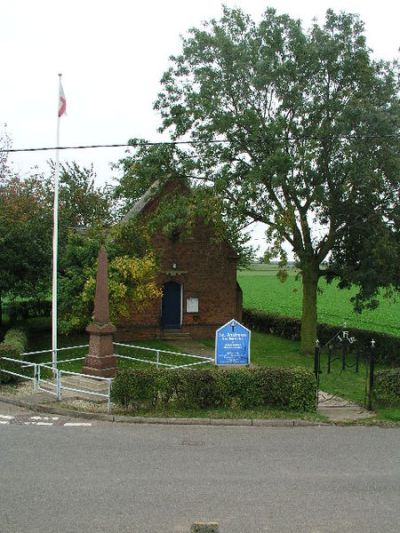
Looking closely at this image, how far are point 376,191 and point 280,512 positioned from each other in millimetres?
16308

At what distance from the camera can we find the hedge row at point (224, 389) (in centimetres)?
1244

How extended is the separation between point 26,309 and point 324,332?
16.9 m

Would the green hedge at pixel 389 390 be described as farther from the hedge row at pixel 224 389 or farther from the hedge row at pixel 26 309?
the hedge row at pixel 26 309

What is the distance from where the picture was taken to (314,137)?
20141 mm

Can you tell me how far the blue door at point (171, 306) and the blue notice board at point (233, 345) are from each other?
13261 mm

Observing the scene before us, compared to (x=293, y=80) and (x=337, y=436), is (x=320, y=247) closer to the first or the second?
(x=293, y=80)

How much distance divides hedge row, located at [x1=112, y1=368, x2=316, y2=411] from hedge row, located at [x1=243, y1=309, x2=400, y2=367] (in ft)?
32.2

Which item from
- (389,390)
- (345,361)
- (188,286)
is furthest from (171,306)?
(389,390)

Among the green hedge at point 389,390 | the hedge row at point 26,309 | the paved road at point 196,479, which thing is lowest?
the paved road at point 196,479

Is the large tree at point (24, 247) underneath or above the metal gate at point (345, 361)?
above

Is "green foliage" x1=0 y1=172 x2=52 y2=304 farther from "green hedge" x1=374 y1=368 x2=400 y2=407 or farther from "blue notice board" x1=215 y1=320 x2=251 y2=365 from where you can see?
"green hedge" x1=374 y1=368 x2=400 y2=407

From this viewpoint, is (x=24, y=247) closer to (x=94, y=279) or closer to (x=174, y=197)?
(x=94, y=279)

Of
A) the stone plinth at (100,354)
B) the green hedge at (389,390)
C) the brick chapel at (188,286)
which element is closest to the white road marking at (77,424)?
the stone plinth at (100,354)

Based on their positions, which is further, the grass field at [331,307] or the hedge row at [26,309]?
the grass field at [331,307]
